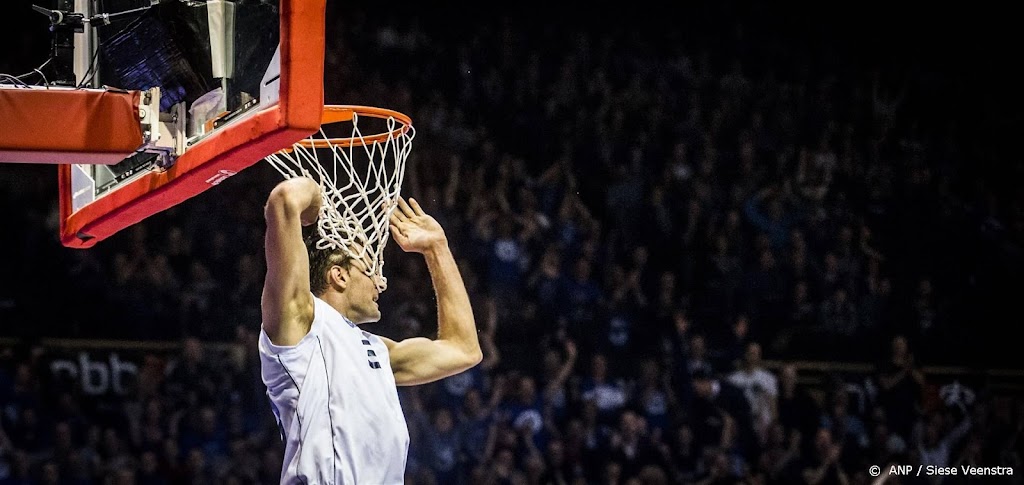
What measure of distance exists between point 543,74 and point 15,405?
16.7ft

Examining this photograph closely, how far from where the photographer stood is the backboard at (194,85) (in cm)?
323

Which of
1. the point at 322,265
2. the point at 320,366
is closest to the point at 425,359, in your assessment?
the point at 322,265

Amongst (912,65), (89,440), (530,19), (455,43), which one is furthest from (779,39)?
(89,440)

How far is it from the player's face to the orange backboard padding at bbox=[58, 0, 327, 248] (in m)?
0.51

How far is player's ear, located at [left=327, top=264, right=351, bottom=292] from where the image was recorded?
384 cm

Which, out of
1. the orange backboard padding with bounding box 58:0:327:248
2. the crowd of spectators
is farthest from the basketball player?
the crowd of spectators

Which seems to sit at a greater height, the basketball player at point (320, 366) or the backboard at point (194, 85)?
the backboard at point (194, 85)

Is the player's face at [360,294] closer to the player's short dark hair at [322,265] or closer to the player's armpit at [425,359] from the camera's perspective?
the player's short dark hair at [322,265]

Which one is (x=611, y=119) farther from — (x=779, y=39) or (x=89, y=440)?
(x=89, y=440)

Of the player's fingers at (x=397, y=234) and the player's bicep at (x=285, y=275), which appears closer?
the player's bicep at (x=285, y=275)

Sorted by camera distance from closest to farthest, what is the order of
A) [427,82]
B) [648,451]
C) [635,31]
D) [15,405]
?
[15,405]
[648,451]
[427,82]
[635,31]

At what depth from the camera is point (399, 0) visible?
35.8ft

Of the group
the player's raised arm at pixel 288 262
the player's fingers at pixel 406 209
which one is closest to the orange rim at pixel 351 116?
the player's fingers at pixel 406 209

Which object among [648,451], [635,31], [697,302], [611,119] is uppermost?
[635,31]
